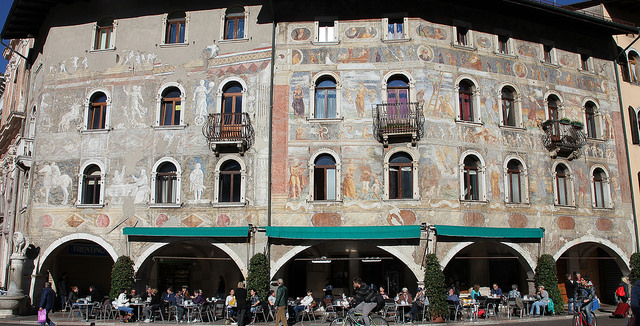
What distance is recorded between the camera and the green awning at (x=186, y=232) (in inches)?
874

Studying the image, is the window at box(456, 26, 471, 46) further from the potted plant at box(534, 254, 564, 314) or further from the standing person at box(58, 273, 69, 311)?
the standing person at box(58, 273, 69, 311)

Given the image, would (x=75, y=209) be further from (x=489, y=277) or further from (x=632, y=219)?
(x=632, y=219)

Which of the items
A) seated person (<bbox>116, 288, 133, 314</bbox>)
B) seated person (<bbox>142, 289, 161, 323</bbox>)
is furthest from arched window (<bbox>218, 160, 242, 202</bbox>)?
seated person (<bbox>116, 288, 133, 314</bbox>)

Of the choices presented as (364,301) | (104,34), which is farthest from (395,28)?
(104,34)

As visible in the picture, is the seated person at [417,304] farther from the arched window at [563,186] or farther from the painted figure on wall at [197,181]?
the painted figure on wall at [197,181]

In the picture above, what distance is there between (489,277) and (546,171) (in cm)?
544

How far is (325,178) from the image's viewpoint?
22.9m

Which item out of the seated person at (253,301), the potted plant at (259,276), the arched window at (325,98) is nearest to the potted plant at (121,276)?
the potted plant at (259,276)

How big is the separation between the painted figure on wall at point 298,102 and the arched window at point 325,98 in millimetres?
639

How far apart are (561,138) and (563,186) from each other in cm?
226

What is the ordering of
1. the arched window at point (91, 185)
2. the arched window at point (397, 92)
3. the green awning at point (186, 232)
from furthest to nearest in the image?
1. the arched window at point (91, 185)
2. the arched window at point (397, 92)
3. the green awning at point (186, 232)

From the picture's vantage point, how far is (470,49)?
24.3 m

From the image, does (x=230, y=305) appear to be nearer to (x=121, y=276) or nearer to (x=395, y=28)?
(x=121, y=276)

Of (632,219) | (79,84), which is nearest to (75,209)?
(79,84)
